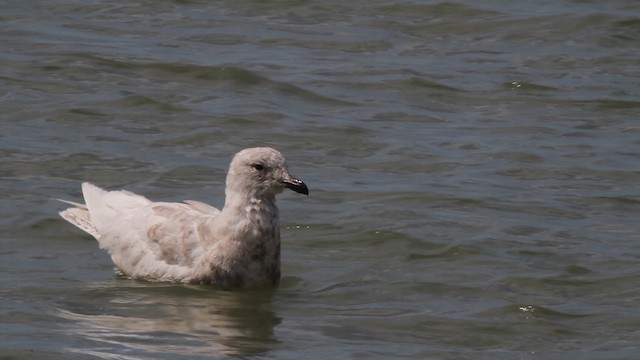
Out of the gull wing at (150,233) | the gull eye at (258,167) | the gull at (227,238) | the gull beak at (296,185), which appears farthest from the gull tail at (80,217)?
the gull beak at (296,185)

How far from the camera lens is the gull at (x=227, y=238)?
444 inches

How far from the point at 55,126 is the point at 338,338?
19.3 ft

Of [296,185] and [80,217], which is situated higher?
[296,185]

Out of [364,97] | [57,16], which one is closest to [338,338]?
[364,97]

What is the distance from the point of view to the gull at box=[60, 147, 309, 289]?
11.3 metres

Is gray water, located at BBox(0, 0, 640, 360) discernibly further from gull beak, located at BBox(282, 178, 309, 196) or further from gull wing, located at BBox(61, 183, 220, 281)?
gull beak, located at BBox(282, 178, 309, 196)

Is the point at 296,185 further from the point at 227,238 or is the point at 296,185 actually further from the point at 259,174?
the point at 227,238

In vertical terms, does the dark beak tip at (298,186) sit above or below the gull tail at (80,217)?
above

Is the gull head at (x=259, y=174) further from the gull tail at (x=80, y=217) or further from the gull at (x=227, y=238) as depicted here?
the gull tail at (x=80, y=217)

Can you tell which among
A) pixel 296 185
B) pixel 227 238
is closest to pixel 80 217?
pixel 227 238

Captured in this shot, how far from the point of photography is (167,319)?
34.2 ft

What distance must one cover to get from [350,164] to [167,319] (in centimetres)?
448

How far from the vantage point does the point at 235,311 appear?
10.9 meters

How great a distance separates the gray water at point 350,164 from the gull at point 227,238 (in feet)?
0.49
